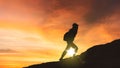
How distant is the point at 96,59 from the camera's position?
953 inches

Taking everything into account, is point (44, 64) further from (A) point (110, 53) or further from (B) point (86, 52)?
(A) point (110, 53)

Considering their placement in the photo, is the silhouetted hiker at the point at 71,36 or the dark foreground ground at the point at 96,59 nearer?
the silhouetted hiker at the point at 71,36

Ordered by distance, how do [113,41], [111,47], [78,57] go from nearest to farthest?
[78,57] → [111,47] → [113,41]

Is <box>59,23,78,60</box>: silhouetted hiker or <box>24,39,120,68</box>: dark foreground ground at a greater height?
<box>59,23,78,60</box>: silhouetted hiker

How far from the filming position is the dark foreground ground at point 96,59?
74.5ft

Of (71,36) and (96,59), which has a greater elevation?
(71,36)

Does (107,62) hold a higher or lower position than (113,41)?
lower

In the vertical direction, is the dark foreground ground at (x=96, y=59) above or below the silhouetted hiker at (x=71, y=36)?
below

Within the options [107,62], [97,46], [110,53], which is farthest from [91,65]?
[97,46]

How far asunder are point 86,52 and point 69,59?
119 inches

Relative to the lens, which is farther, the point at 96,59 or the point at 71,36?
the point at 96,59

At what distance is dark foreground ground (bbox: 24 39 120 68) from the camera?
22.7 m

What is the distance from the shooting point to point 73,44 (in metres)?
22.5

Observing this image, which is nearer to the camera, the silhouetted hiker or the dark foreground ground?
the silhouetted hiker
